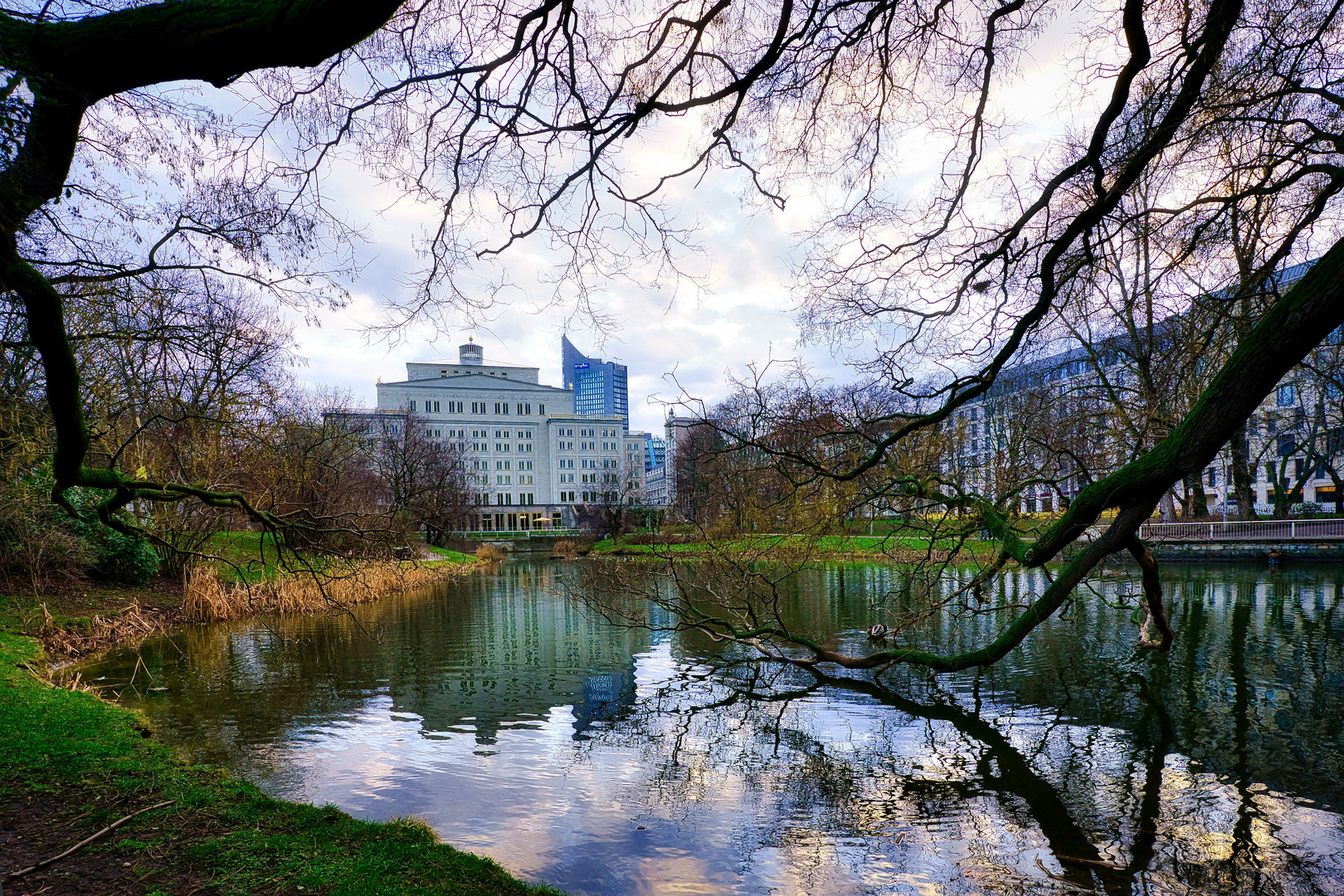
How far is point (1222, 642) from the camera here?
1359 cm

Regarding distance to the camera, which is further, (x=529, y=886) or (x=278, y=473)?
(x=278, y=473)

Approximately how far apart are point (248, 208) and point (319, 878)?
4.25 meters

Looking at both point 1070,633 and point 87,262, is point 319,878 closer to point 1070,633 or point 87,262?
point 87,262

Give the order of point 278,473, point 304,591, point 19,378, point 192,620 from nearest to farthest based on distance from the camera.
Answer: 1. point 19,378
2. point 278,473
3. point 192,620
4. point 304,591

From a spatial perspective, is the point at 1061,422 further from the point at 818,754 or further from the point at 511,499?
the point at 511,499

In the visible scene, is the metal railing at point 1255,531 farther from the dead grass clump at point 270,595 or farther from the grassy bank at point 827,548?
the dead grass clump at point 270,595

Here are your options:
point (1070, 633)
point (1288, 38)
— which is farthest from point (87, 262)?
point (1070, 633)

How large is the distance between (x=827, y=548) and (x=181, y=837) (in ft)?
62.6

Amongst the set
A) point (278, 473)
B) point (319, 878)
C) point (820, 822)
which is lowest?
point (820, 822)

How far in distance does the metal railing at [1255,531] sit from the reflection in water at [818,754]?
15.5m

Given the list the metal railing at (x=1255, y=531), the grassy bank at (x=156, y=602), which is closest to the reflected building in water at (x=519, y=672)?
the grassy bank at (x=156, y=602)

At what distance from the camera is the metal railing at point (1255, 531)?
1103 inches

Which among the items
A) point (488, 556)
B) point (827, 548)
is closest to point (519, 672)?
point (827, 548)

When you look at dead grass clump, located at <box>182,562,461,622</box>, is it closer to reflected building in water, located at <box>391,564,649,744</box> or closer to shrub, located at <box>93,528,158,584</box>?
shrub, located at <box>93,528,158,584</box>
